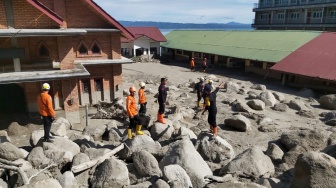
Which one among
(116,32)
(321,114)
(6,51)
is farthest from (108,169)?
(321,114)

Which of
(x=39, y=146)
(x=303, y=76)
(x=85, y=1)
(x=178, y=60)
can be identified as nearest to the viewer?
(x=39, y=146)

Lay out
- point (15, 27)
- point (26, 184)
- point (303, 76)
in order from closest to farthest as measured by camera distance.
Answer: point (26, 184)
point (15, 27)
point (303, 76)

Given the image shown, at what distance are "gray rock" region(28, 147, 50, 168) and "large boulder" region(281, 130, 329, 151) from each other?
9881mm

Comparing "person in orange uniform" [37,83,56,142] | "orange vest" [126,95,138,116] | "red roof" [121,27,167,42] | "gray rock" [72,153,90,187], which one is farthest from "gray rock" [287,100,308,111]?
"red roof" [121,27,167,42]

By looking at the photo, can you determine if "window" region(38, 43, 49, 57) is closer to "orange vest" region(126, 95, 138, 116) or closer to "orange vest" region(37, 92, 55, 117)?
"orange vest" region(37, 92, 55, 117)

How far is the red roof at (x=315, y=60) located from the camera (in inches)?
968

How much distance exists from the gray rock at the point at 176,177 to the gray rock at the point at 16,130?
9.37 meters

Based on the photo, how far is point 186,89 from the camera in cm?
2778

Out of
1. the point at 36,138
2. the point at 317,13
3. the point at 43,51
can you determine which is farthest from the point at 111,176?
the point at 317,13

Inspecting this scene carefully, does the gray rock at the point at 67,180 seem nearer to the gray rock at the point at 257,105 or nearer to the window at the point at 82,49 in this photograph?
the window at the point at 82,49

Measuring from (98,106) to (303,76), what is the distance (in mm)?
17491

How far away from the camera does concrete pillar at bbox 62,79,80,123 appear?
1694 cm

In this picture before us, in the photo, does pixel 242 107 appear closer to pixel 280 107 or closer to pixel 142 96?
pixel 280 107

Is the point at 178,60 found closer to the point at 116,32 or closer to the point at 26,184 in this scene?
the point at 116,32
